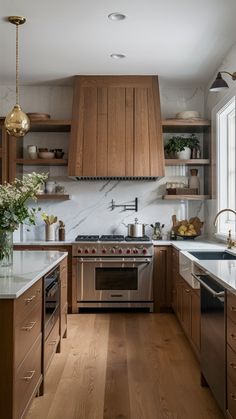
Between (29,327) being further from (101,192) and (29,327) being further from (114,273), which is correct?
(101,192)

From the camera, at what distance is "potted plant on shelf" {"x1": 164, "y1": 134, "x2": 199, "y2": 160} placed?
5024 millimetres

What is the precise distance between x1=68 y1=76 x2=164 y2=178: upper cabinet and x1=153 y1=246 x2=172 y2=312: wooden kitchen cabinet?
0.94 metres

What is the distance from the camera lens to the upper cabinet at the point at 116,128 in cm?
483

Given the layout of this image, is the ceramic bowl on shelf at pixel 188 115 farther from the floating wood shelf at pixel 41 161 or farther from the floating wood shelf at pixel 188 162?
the floating wood shelf at pixel 41 161

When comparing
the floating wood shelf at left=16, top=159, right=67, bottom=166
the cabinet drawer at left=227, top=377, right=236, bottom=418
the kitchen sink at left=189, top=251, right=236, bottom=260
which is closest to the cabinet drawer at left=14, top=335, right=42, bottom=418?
the cabinet drawer at left=227, top=377, right=236, bottom=418

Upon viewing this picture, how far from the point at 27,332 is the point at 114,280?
8.70ft

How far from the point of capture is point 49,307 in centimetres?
276

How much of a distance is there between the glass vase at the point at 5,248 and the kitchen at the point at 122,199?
0.07 metres

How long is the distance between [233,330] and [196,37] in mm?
2922

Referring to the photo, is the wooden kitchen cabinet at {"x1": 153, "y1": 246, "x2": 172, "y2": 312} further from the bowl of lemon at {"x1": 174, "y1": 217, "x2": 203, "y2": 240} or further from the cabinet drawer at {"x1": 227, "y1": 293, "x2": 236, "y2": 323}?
the cabinet drawer at {"x1": 227, "y1": 293, "x2": 236, "y2": 323}

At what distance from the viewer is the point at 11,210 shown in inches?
95.5

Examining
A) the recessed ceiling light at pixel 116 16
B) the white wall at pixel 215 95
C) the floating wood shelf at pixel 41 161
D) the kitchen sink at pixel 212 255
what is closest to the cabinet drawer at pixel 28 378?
the kitchen sink at pixel 212 255

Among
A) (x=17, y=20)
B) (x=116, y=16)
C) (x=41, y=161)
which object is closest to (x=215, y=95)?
(x=116, y=16)

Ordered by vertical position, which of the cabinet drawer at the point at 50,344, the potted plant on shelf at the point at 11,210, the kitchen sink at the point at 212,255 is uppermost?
the potted plant on shelf at the point at 11,210
